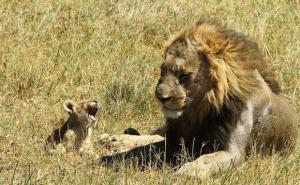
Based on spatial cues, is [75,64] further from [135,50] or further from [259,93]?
[259,93]

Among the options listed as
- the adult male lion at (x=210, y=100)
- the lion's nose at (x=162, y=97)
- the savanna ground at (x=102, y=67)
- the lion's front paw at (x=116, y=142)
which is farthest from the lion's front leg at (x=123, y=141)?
the lion's nose at (x=162, y=97)

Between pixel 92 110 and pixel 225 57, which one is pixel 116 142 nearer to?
pixel 92 110

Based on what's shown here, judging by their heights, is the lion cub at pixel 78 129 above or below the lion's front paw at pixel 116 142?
above

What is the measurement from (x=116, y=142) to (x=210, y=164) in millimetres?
1199

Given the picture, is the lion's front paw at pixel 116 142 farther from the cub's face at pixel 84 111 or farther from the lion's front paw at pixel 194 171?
the lion's front paw at pixel 194 171

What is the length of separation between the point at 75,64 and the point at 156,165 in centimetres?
276

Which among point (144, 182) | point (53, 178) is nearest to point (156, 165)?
point (144, 182)

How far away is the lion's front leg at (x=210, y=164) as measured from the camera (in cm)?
595

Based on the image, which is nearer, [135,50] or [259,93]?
[259,93]

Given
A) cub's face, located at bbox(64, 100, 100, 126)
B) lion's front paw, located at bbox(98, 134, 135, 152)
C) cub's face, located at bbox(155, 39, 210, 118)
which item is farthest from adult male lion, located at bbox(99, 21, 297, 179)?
cub's face, located at bbox(64, 100, 100, 126)

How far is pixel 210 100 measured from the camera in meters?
6.29

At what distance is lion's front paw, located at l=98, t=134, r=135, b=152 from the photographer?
276 inches

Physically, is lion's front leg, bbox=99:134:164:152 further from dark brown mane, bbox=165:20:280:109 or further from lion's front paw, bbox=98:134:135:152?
dark brown mane, bbox=165:20:280:109

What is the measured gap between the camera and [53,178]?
5.65 meters
